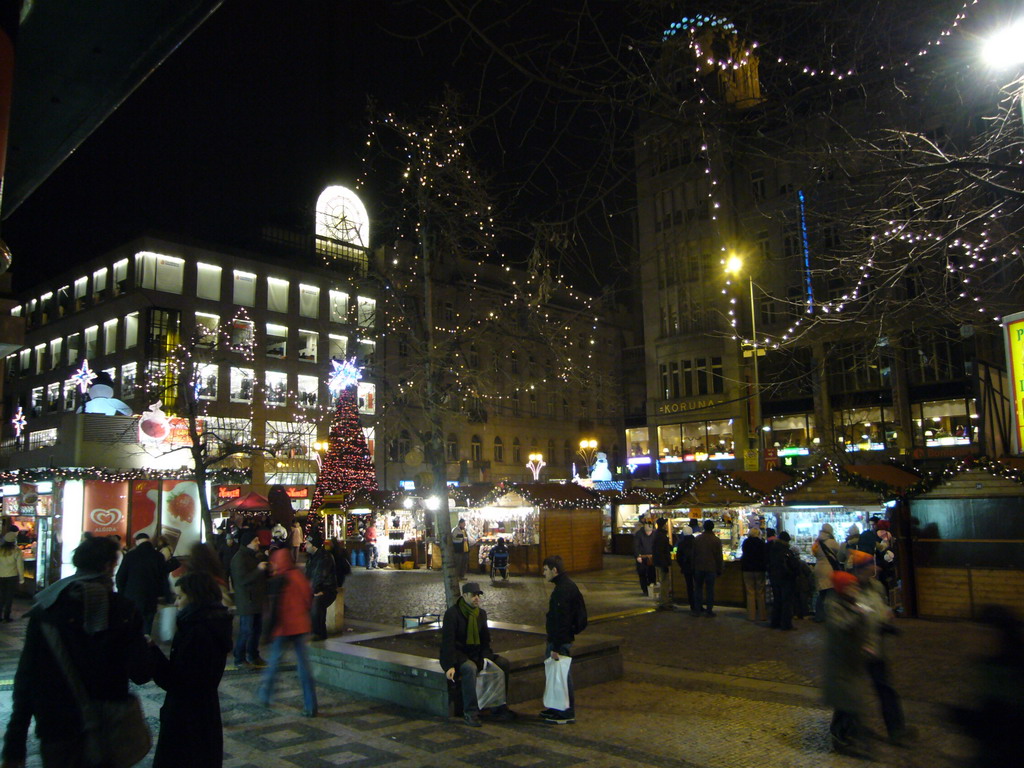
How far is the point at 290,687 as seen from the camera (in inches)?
375

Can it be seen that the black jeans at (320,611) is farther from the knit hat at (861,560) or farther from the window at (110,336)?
the window at (110,336)

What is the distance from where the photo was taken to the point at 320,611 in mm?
12195

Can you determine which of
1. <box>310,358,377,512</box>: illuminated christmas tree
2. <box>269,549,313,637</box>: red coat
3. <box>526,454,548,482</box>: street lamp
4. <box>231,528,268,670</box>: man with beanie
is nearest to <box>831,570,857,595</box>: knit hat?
<box>269,549,313,637</box>: red coat

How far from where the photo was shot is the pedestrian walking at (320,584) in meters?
12.0

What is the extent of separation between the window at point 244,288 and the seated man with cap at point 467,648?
4460cm

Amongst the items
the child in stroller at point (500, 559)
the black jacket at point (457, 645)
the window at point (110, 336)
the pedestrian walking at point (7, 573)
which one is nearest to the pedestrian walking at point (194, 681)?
the black jacket at point (457, 645)

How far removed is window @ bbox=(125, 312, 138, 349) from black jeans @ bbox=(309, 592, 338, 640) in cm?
3828

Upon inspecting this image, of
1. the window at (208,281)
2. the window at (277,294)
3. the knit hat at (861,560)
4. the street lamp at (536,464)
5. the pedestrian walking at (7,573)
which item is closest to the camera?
the knit hat at (861,560)

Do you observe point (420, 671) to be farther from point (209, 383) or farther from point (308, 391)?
point (308, 391)

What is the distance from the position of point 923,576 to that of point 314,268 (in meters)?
45.4

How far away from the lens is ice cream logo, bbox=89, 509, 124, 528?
20047mm

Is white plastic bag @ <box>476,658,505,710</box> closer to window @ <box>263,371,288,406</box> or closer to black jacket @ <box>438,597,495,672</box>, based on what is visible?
black jacket @ <box>438,597,495,672</box>

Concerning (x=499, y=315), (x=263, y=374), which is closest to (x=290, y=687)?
(x=499, y=315)

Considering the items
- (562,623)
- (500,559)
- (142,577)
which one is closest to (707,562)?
(562,623)
